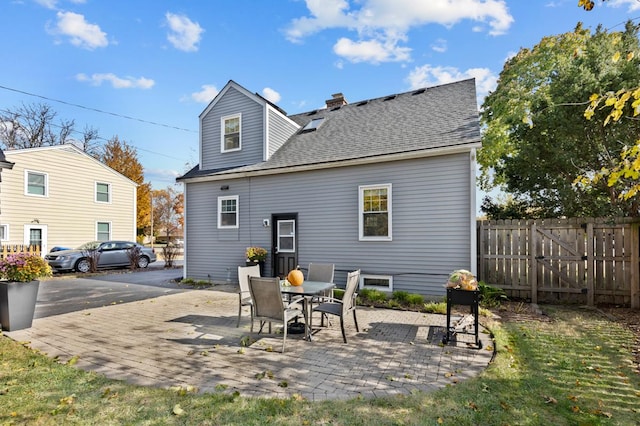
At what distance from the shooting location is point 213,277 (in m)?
11.4

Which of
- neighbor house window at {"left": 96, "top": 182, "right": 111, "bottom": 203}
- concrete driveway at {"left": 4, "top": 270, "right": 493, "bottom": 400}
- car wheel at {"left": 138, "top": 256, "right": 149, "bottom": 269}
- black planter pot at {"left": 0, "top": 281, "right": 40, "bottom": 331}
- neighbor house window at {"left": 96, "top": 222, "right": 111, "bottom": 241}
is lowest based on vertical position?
car wheel at {"left": 138, "top": 256, "right": 149, "bottom": 269}

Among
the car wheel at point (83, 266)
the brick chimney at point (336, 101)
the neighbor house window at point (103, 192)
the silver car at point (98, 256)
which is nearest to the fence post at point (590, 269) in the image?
the brick chimney at point (336, 101)

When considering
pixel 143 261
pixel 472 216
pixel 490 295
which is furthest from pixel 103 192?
pixel 490 295

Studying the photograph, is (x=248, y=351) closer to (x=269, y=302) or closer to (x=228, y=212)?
(x=269, y=302)

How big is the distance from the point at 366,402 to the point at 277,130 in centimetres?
985

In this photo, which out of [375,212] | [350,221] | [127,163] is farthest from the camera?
[127,163]

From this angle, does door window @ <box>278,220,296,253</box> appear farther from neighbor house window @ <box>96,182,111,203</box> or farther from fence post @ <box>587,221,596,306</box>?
neighbor house window @ <box>96,182,111,203</box>

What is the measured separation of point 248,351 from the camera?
4590mm

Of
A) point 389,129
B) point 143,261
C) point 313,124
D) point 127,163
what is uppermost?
point 127,163

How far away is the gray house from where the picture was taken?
8.13 metres

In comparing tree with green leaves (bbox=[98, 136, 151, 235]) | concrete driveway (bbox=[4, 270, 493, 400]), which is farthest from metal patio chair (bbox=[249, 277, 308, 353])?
tree with green leaves (bbox=[98, 136, 151, 235])

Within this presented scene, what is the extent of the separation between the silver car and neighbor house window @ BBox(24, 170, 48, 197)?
382 cm

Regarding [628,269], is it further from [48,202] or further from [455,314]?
[48,202]

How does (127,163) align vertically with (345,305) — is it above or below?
above
